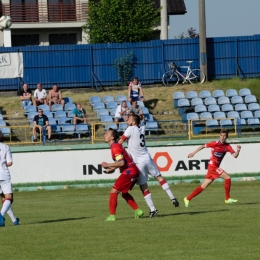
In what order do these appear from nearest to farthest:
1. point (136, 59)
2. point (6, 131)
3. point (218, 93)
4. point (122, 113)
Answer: point (6, 131) → point (122, 113) → point (218, 93) → point (136, 59)

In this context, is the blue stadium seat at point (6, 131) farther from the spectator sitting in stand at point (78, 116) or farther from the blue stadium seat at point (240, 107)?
the blue stadium seat at point (240, 107)

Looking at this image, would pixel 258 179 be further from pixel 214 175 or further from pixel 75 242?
pixel 75 242

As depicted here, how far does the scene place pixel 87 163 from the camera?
998 inches

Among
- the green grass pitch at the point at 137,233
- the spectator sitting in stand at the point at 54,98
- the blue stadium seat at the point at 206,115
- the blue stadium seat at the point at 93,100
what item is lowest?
the green grass pitch at the point at 137,233

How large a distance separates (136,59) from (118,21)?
42.9 ft

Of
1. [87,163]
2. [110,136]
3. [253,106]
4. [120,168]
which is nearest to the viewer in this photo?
[110,136]

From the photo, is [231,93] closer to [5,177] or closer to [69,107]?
[69,107]

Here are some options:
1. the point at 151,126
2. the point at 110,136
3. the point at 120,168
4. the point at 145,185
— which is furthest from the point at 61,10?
the point at 110,136

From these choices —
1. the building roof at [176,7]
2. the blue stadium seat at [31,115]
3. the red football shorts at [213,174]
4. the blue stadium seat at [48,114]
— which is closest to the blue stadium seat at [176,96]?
the blue stadium seat at [48,114]

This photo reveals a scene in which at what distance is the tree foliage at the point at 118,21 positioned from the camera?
5006cm

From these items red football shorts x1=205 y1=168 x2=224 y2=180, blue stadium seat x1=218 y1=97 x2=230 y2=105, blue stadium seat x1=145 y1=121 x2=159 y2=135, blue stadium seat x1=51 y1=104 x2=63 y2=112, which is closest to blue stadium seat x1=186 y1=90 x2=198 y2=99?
blue stadium seat x1=218 y1=97 x2=230 y2=105

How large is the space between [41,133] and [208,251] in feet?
58.4

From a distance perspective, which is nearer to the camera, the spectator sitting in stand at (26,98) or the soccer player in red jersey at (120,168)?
the soccer player in red jersey at (120,168)

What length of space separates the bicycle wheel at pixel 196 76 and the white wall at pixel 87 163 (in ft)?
39.2
